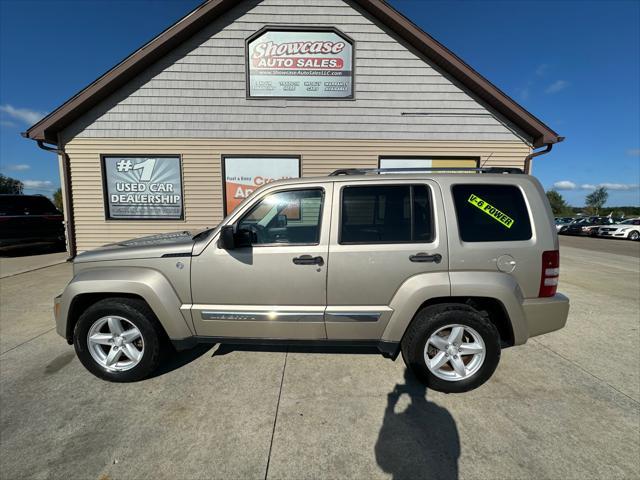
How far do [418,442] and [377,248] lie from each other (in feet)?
4.71

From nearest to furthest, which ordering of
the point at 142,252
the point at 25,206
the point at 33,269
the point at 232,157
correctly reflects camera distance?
the point at 142,252 → the point at 33,269 → the point at 232,157 → the point at 25,206

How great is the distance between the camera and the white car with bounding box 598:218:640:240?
18.2m

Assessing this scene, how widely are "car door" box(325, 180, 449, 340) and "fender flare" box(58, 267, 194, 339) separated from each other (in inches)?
53.4

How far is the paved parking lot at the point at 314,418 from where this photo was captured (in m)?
1.88

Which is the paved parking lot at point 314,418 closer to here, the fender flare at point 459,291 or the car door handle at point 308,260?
the fender flare at point 459,291

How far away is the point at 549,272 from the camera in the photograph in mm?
2559

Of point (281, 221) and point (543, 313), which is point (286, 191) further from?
point (543, 313)

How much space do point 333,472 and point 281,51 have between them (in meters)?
8.33

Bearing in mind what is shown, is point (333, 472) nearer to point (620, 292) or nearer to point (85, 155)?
point (620, 292)

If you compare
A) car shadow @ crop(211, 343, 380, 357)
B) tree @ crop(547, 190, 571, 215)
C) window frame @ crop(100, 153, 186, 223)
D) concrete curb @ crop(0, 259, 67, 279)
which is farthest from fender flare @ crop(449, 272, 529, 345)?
tree @ crop(547, 190, 571, 215)

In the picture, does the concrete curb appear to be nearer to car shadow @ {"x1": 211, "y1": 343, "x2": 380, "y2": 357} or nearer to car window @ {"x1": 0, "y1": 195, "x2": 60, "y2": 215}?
car window @ {"x1": 0, "y1": 195, "x2": 60, "y2": 215}

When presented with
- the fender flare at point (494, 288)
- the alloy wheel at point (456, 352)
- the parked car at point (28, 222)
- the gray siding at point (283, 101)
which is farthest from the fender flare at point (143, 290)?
the parked car at point (28, 222)

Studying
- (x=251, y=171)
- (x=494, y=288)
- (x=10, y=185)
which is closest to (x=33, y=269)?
(x=251, y=171)

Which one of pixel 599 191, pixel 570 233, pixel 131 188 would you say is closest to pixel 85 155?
pixel 131 188
